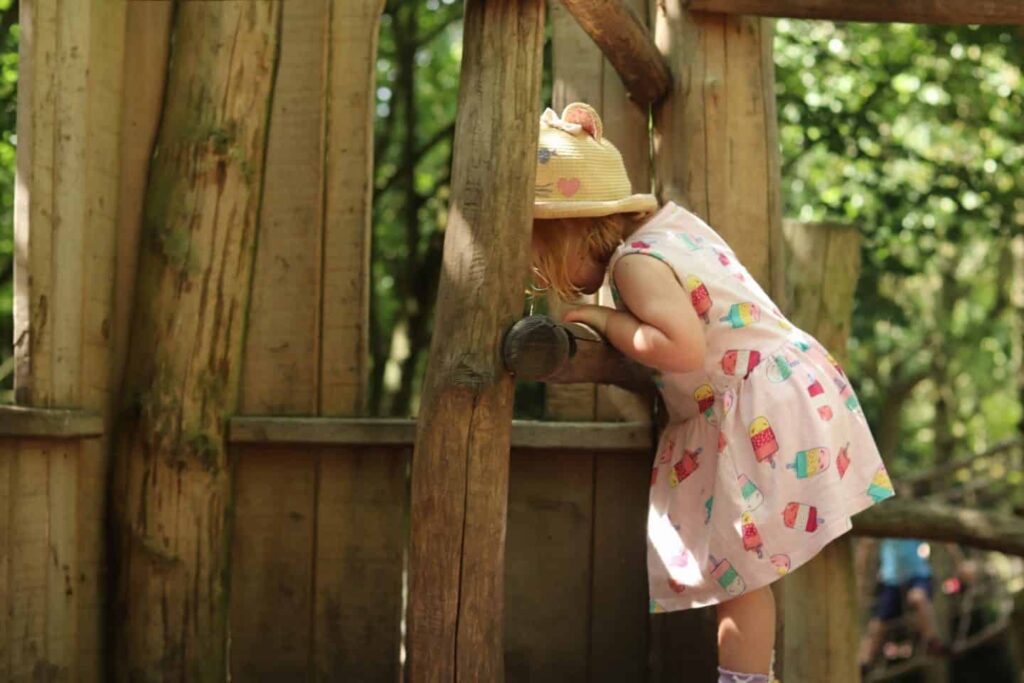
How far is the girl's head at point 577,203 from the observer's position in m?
3.00

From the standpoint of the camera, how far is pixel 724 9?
12.0 ft

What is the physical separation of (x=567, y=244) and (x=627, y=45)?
672 mm

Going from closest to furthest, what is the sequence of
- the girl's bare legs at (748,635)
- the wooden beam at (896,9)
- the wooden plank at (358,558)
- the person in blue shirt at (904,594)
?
the girl's bare legs at (748,635) → the wooden beam at (896,9) → the wooden plank at (358,558) → the person in blue shirt at (904,594)

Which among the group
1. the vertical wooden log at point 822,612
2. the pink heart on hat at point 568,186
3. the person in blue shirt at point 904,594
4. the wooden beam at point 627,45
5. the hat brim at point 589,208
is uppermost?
the wooden beam at point 627,45

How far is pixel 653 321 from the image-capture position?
9.55 ft

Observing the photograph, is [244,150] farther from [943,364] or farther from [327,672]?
[943,364]

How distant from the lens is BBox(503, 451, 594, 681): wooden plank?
12.4 feet

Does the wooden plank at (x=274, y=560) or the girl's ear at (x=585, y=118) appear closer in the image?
the girl's ear at (x=585, y=118)

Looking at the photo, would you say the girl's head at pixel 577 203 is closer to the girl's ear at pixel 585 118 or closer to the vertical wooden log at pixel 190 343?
the girl's ear at pixel 585 118

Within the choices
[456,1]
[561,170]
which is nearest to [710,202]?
[561,170]

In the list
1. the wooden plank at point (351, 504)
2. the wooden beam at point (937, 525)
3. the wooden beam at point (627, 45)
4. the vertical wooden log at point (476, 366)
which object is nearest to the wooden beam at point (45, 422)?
Result: the wooden plank at point (351, 504)

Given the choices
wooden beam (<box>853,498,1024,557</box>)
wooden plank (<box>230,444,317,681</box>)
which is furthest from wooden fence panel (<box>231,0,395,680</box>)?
wooden beam (<box>853,498,1024,557</box>)

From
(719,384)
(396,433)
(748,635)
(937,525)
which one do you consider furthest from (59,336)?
(937,525)

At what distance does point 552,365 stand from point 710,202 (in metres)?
1.24
